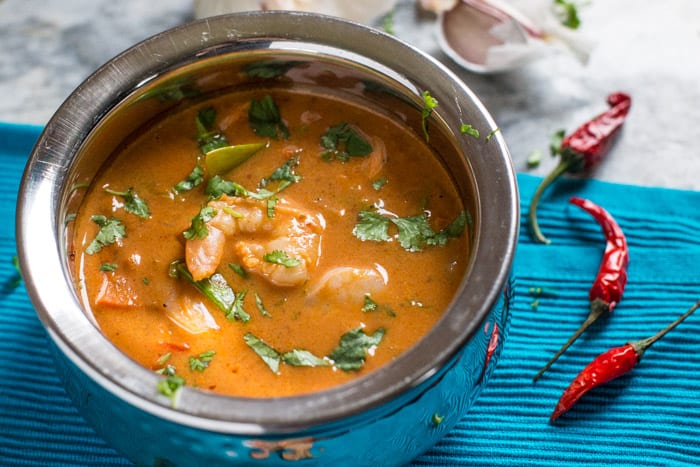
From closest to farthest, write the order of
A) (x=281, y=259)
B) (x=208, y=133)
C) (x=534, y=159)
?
(x=281, y=259)
(x=208, y=133)
(x=534, y=159)

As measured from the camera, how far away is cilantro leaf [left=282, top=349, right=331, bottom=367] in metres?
2.26

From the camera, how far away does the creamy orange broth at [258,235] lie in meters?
2.29

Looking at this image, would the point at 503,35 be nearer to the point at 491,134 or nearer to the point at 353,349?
the point at 491,134

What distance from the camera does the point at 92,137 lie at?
2520 millimetres

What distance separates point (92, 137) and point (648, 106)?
2096 millimetres

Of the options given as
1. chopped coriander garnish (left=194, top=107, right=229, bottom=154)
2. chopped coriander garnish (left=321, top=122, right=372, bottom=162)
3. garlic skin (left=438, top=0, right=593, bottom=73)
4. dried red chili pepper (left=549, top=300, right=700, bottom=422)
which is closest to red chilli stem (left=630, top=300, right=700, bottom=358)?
dried red chili pepper (left=549, top=300, right=700, bottom=422)

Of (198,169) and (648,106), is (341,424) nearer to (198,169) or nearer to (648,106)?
(198,169)

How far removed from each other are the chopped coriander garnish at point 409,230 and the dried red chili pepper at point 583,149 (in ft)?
2.02

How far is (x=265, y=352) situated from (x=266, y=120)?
79cm

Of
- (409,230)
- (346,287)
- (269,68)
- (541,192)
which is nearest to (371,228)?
(409,230)

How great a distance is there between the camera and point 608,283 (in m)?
2.78

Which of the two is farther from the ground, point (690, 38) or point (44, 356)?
point (44, 356)

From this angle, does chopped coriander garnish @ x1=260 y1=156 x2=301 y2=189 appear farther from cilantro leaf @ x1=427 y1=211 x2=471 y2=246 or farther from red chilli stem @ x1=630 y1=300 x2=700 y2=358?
red chilli stem @ x1=630 y1=300 x2=700 y2=358

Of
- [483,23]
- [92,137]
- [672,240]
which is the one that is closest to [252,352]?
[92,137]
